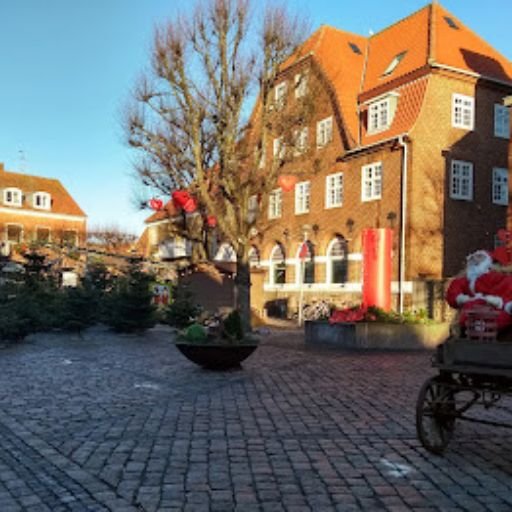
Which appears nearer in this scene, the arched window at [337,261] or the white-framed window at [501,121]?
the white-framed window at [501,121]

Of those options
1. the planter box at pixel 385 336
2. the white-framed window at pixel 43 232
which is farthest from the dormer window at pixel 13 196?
the planter box at pixel 385 336

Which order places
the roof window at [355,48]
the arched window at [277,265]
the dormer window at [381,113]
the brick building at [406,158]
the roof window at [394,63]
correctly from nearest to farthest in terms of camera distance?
the brick building at [406,158] → the dormer window at [381,113] → the roof window at [394,63] → the roof window at [355,48] → the arched window at [277,265]

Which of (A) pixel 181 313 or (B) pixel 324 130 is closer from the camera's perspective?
(A) pixel 181 313

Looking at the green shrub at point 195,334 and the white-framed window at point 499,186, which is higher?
the white-framed window at point 499,186

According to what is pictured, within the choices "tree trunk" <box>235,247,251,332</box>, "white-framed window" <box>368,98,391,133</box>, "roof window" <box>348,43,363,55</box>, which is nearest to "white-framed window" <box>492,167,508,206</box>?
"white-framed window" <box>368,98,391,133</box>

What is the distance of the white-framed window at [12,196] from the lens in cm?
5231

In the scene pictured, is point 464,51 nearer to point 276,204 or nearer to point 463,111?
point 463,111

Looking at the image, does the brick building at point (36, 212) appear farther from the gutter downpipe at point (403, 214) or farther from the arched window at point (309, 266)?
the gutter downpipe at point (403, 214)

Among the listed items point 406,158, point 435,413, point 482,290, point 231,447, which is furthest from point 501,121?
point 231,447

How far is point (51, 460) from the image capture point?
521 centimetres

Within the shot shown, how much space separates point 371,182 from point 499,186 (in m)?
5.71

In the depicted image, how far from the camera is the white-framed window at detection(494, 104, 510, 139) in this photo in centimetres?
2727

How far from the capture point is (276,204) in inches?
1367

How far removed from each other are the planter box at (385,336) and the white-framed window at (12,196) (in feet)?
143
